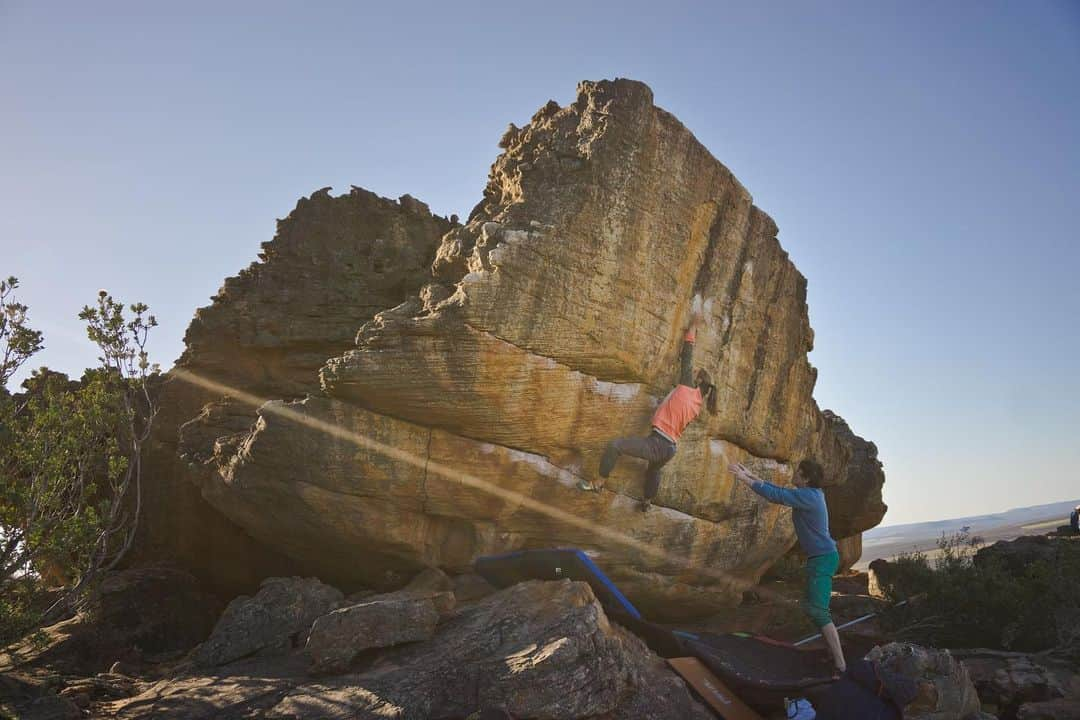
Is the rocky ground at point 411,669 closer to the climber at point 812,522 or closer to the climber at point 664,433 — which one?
the climber at point 812,522

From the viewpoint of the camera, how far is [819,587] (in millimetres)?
10766

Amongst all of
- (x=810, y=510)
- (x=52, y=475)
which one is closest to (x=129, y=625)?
(x=52, y=475)

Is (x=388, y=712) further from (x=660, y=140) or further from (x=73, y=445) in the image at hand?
(x=660, y=140)

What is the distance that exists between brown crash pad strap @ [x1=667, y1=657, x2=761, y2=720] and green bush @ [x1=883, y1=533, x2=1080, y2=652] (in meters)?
9.08

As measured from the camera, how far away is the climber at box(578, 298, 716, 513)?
13.0m

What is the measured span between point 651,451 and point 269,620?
7.31 metres

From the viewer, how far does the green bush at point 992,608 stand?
631 inches

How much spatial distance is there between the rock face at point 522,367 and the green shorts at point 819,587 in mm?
3689

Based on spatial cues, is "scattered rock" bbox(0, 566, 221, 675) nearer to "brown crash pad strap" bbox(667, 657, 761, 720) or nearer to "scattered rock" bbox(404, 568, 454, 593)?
"scattered rock" bbox(404, 568, 454, 593)

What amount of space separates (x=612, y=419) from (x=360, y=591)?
19.3 feet


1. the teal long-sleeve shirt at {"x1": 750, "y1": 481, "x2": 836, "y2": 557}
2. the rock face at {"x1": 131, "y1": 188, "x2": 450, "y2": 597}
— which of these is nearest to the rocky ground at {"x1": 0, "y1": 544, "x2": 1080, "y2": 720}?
the teal long-sleeve shirt at {"x1": 750, "y1": 481, "x2": 836, "y2": 557}

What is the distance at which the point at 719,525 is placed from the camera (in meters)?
15.5

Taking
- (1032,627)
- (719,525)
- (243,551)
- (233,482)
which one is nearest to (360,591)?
(233,482)

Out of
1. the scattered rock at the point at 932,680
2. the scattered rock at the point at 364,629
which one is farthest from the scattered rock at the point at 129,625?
the scattered rock at the point at 932,680
